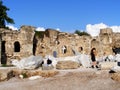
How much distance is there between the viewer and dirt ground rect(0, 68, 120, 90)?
14.8 meters

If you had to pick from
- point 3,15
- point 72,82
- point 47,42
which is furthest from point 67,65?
point 3,15

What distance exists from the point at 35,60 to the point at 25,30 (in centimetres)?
1496

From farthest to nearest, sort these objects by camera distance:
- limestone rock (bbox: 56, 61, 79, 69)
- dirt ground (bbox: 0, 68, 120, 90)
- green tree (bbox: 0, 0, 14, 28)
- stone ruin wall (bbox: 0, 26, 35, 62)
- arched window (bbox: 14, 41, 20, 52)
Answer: green tree (bbox: 0, 0, 14, 28), arched window (bbox: 14, 41, 20, 52), stone ruin wall (bbox: 0, 26, 35, 62), limestone rock (bbox: 56, 61, 79, 69), dirt ground (bbox: 0, 68, 120, 90)

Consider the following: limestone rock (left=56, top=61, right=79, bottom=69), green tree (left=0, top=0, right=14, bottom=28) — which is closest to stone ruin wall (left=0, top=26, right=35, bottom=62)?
green tree (left=0, top=0, right=14, bottom=28)

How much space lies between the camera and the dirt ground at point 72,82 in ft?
48.4

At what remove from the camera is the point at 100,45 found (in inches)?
1620

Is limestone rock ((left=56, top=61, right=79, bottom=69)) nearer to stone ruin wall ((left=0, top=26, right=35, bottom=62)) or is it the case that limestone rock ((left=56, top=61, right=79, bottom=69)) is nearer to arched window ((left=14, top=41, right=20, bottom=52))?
stone ruin wall ((left=0, top=26, right=35, bottom=62))

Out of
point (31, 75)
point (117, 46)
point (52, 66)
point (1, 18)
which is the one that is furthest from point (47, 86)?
point (1, 18)

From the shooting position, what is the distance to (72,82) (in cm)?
1562

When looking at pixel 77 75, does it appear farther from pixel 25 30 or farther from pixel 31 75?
pixel 25 30

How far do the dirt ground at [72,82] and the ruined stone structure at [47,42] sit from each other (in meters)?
15.8

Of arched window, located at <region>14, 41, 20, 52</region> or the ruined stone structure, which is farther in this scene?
arched window, located at <region>14, 41, 20, 52</region>

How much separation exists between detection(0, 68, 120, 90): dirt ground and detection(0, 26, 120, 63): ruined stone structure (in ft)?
52.0

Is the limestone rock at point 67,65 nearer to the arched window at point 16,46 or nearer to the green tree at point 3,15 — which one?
the arched window at point 16,46
